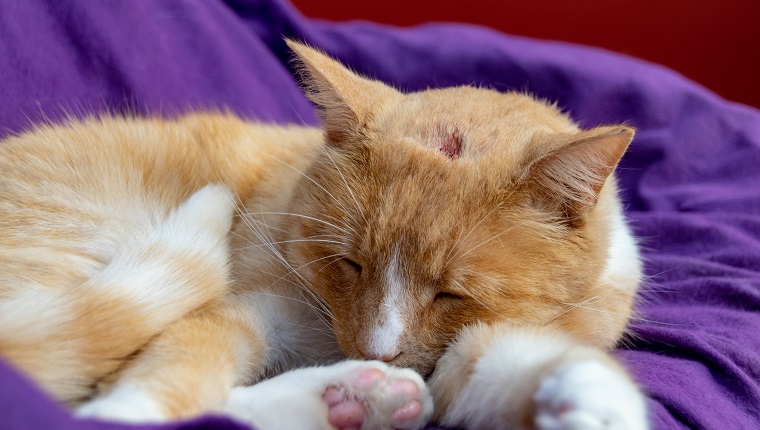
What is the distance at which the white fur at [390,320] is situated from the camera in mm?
1244

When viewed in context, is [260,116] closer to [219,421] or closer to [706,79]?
[219,421]

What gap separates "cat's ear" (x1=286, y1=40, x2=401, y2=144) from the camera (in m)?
1.38

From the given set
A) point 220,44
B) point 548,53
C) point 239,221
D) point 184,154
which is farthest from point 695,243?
point 220,44

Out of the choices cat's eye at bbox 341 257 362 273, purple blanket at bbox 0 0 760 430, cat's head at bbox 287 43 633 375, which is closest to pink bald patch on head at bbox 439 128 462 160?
cat's head at bbox 287 43 633 375

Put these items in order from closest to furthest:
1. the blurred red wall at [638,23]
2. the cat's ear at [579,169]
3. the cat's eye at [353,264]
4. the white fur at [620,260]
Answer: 1. the cat's ear at [579,169]
2. the cat's eye at [353,264]
3. the white fur at [620,260]
4. the blurred red wall at [638,23]

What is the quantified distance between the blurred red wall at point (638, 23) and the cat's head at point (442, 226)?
78.8 inches

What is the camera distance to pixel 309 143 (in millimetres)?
1850

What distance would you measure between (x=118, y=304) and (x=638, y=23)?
2.83m

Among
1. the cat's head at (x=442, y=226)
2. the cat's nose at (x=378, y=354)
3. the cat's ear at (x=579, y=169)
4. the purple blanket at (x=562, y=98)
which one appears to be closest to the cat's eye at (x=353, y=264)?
the cat's head at (x=442, y=226)

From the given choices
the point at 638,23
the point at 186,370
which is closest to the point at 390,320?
the point at 186,370

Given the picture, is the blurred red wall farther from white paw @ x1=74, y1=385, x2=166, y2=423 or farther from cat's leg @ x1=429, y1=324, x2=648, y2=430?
white paw @ x1=74, y1=385, x2=166, y2=423

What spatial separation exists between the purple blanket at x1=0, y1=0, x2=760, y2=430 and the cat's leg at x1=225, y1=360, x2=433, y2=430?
1.66ft

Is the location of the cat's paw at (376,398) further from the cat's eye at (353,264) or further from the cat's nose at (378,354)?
the cat's eye at (353,264)

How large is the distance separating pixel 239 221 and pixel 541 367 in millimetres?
844
